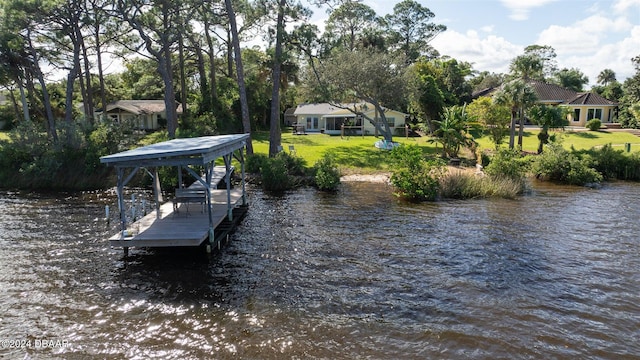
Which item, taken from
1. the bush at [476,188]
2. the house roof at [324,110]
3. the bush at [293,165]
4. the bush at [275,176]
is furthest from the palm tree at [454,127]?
the house roof at [324,110]

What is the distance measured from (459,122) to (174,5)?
2028 cm

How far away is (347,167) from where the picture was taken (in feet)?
91.6

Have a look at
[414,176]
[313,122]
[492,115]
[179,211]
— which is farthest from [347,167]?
[313,122]

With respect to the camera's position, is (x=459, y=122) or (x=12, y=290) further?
(x=459, y=122)

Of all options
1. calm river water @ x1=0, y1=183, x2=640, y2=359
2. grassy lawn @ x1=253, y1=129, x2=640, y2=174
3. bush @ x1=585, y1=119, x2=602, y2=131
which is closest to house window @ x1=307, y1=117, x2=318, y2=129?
grassy lawn @ x1=253, y1=129, x2=640, y2=174

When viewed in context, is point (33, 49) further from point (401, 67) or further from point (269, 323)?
point (269, 323)

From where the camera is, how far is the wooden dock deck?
40.7 ft

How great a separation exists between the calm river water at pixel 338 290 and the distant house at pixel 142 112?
30677mm

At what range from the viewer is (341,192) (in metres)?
23.2

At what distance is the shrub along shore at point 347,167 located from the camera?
21.8 meters

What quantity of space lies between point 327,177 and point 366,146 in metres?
13.3

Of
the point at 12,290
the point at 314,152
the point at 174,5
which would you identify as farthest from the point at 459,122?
the point at 12,290

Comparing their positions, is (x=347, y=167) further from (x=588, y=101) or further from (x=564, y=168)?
(x=588, y=101)

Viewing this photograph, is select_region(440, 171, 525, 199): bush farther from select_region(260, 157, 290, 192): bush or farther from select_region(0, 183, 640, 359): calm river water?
select_region(260, 157, 290, 192): bush
